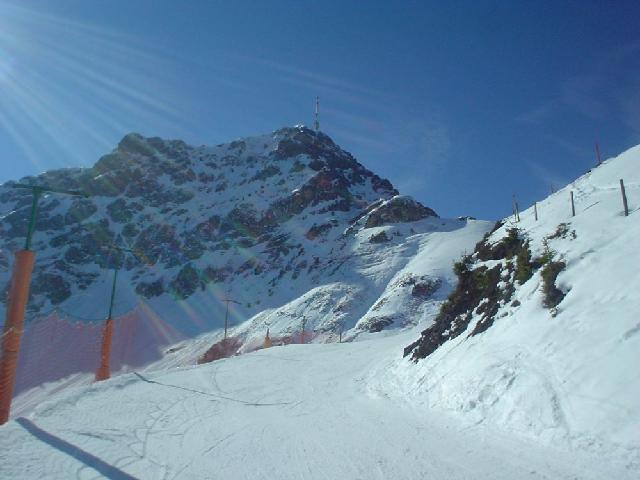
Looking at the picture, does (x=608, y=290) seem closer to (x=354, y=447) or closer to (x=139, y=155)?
(x=354, y=447)

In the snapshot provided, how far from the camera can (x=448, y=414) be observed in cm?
882

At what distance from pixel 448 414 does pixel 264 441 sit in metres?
3.36

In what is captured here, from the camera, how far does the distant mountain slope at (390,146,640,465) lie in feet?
21.3

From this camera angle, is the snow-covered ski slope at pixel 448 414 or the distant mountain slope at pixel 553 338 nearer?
the snow-covered ski slope at pixel 448 414

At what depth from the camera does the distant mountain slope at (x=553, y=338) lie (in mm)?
6480

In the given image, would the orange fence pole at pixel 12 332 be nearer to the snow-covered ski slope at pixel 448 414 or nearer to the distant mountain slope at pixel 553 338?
the snow-covered ski slope at pixel 448 414

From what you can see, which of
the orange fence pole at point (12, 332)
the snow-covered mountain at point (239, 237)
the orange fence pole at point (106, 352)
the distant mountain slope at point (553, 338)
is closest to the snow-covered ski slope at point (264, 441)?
the distant mountain slope at point (553, 338)

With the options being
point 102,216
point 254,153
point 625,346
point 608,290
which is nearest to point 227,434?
point 625,346

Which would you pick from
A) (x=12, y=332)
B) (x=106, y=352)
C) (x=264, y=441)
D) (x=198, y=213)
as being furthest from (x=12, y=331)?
(x=198, y=213)

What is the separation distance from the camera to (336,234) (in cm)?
8544

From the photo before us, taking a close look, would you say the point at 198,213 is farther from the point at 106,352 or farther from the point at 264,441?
the point at 264,441

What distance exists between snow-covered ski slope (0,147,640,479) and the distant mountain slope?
3 cm

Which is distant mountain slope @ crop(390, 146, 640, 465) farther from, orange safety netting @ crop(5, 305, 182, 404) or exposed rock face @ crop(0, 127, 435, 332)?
exposed rock face @ crop(0, 127, 435, 332)

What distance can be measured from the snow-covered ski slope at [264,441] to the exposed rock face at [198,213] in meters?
60.5
